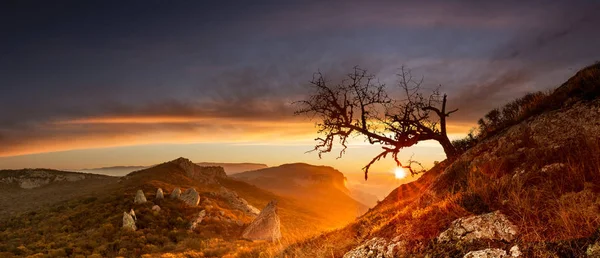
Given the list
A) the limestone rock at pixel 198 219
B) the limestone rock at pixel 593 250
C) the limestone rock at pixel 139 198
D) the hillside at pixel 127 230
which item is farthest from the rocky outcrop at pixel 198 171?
the limestone rock at pixel 593 250

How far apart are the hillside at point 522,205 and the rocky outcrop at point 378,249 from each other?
25mm

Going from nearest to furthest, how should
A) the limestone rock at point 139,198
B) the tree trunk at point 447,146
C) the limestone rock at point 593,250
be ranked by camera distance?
1. the limestone rock at point 593,250
2. the tree trunk at point 447,146
3. the limestone rock at point 139,198

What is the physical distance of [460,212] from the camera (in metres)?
6.01

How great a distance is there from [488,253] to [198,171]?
97.1 meters

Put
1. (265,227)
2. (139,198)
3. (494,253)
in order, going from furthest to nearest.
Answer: (139,198) < (265,227) < (494,253)

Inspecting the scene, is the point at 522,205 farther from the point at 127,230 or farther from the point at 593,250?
the point at 127,230

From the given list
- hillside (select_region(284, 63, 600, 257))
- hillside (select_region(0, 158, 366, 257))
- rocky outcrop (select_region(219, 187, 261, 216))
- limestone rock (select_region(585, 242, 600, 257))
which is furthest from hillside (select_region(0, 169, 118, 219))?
limestone rock (select_region(585, 242, 600, 257))

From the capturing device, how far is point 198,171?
314ft

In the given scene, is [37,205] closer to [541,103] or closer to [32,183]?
[32,183]

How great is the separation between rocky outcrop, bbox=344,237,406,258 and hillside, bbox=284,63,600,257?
0.02 m

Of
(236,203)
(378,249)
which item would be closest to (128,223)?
(236,203)

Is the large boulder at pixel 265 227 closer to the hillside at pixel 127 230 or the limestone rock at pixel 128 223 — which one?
the hillside at pixel 127 230

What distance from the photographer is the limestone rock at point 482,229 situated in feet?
16.2

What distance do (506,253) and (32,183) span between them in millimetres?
100304
